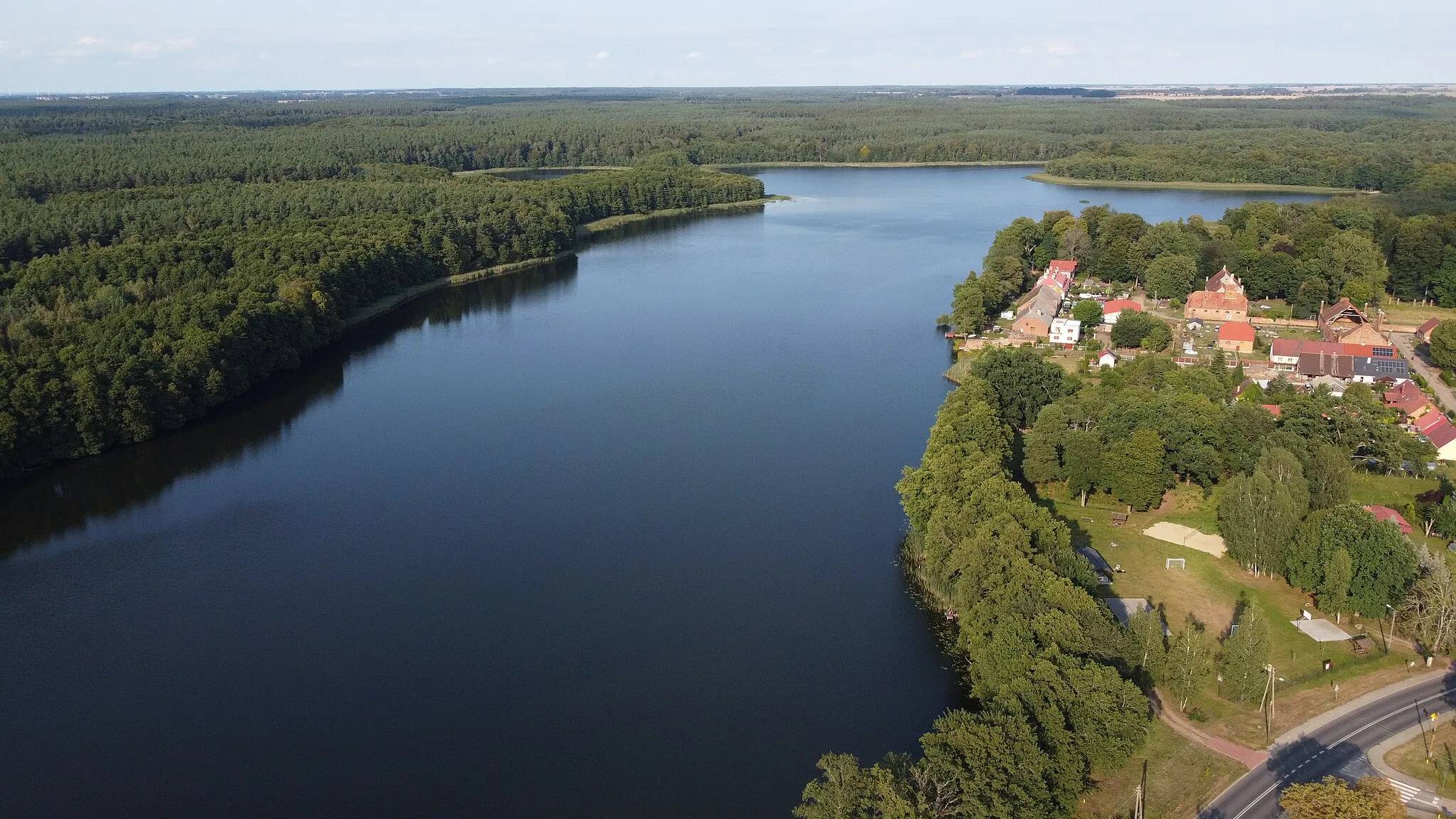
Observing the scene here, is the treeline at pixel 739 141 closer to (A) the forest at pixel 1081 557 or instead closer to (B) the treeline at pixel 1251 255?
(B) the treeline at pixel 1251 255

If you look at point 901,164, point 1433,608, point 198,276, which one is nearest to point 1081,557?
point 1433,608

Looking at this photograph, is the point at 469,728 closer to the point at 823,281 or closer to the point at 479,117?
the point at 823,281

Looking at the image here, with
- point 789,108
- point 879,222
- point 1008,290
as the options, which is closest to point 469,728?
point 1008,290

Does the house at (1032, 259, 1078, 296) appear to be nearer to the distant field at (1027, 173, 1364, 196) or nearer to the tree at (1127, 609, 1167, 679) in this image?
the tree at (1127, 609, 1167, 679)

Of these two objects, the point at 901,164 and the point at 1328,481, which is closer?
the point at 1328,481

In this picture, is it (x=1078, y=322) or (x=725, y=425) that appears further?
(x=1078, y=322)

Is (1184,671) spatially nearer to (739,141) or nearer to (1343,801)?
(1343,801)

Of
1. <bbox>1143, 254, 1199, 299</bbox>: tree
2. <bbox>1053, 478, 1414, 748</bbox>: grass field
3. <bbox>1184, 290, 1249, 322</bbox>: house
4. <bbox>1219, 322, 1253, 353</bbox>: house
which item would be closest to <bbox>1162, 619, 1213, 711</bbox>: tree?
<bbox>1053, 478, 1414, 748</bbox>: grass field
